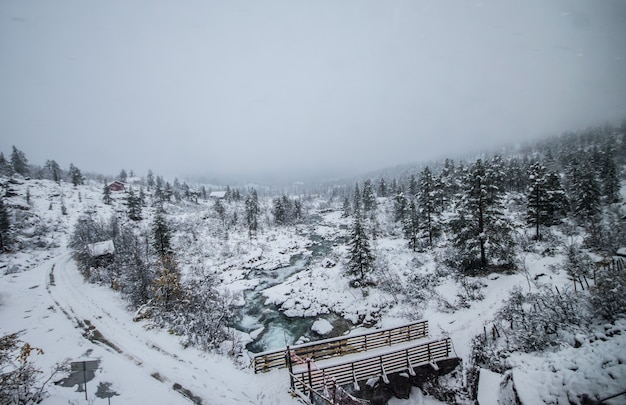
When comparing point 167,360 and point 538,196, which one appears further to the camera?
point 538,196

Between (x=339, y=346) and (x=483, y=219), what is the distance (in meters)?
19.3

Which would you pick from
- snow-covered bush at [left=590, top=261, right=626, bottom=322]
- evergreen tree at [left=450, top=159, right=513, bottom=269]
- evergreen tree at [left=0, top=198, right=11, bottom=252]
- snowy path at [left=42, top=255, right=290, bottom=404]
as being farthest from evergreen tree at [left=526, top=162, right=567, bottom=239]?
evergreen tree at [left=0, top=198, right=11, bottom=252]

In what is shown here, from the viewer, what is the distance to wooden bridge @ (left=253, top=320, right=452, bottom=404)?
10.6 metres

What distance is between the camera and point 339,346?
39.1 feet

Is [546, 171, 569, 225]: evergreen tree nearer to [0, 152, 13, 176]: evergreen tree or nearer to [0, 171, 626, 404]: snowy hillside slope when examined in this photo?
[0, 171, 626, 404]: snowy hillside slope

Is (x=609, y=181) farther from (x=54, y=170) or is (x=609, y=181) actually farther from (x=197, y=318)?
(x=54, y=170)

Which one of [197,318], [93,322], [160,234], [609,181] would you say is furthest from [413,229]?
[609,181]

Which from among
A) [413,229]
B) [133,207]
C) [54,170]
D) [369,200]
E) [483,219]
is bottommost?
[413,229]

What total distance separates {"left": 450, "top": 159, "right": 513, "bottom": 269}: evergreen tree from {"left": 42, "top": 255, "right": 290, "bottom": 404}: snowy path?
854 inches

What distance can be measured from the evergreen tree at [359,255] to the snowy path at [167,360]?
54.5ft

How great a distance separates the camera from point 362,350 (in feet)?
41.1

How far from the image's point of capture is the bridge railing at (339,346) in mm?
11367

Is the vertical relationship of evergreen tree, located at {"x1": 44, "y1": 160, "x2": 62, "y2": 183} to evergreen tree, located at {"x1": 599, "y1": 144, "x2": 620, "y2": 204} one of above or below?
above

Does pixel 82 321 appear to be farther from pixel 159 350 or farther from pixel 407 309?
pixel 407 309
